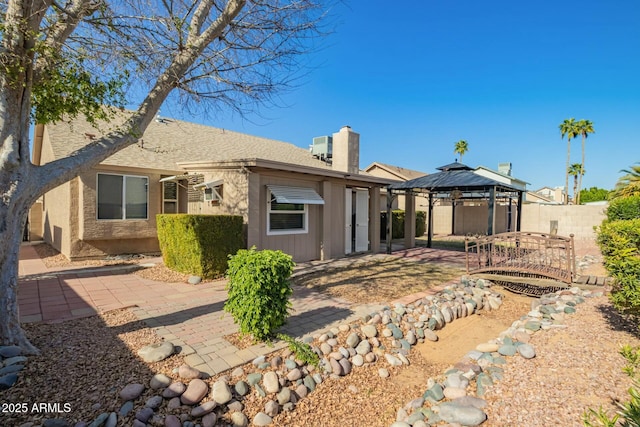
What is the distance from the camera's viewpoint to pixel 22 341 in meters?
3.90

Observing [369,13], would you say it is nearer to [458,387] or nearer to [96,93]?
[96,93]

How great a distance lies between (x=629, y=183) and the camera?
16.7m

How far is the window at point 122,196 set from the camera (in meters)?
10.6

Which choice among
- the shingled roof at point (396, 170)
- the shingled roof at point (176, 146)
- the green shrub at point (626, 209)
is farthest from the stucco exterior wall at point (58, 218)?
the shingled roof at point (396, 170)

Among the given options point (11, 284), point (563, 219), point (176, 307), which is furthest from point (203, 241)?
point (563, 219)

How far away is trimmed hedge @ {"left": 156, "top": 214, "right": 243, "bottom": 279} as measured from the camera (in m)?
8.12

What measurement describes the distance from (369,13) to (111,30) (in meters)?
5.88

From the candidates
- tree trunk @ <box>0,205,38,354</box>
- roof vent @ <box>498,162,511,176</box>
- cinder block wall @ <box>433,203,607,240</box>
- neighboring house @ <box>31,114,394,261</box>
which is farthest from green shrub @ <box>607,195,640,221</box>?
roof vent @ <box>498,162,511,176</box>

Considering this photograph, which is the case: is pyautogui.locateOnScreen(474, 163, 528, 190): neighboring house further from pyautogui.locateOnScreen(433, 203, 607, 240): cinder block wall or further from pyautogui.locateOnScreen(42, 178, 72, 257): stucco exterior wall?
pyautogui.locateOnScreen(42, 178, 72, 257): stucco exterior wall

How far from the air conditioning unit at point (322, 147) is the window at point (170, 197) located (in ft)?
32.2

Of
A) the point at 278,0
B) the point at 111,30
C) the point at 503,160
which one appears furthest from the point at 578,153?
the point at 111,30

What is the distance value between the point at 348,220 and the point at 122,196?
863 cm

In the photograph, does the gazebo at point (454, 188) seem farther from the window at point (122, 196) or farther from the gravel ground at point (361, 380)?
the window at point (122, 196)

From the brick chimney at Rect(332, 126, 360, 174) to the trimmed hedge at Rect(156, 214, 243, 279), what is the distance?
7.65 m
